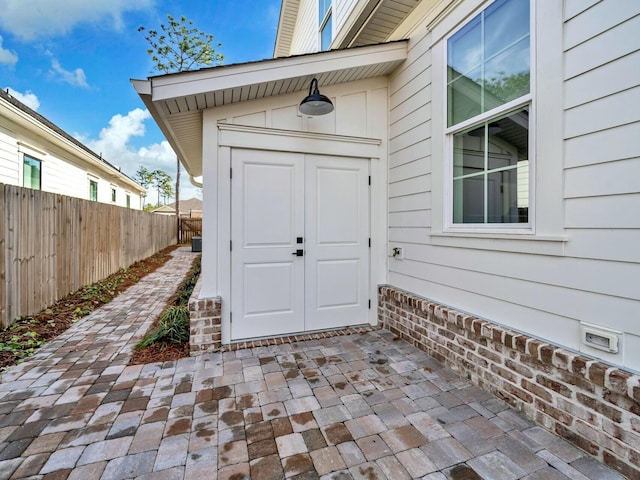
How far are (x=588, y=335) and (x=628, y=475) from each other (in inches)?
27.9

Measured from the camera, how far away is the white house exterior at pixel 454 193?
178cm

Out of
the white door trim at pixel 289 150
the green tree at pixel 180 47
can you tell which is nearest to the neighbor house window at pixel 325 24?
the white door trim at pixel 289 150

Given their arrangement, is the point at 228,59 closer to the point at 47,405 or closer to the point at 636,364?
the point at 47,405

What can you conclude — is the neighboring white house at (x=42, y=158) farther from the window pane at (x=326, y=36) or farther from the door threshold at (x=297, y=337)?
the door threshold at (x=297, y=337)

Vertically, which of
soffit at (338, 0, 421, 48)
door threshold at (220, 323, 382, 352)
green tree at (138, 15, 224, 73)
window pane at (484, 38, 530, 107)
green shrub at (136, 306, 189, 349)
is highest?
green tree at (138, 15, 224, 73)

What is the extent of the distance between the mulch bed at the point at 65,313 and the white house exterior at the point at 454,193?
6.29 ft

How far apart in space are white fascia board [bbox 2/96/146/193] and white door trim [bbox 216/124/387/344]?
5850 millimetres

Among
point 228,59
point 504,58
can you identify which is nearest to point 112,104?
point 228,59

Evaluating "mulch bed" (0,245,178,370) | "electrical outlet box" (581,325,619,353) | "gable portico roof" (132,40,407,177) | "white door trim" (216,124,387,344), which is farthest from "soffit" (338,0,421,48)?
"mulch bed" (0,245,178,370)

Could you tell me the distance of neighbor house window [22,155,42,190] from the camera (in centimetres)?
715

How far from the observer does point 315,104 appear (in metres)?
3.11

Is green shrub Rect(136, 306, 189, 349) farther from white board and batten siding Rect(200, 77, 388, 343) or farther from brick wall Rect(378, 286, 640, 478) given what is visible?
brick wall Rect(378, 286, 640, 478)

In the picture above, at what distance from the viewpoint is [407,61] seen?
363cm

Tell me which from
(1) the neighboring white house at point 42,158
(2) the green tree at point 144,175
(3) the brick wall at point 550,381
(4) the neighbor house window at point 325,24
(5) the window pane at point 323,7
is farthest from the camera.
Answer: (2) the green tree at point 144,175
